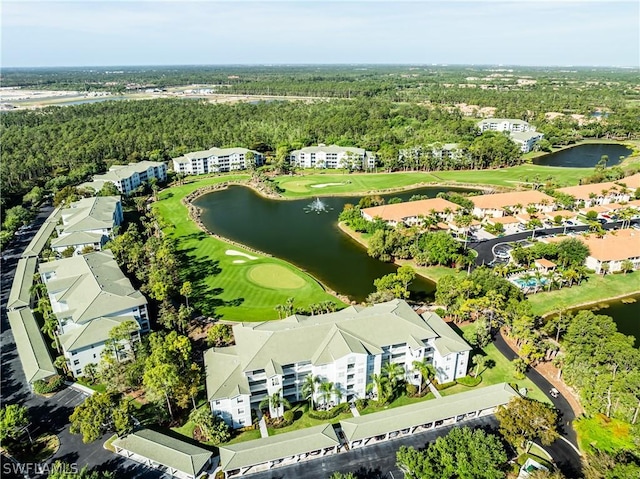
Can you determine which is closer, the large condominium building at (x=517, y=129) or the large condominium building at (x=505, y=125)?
the large condominium building at (x=517, y=129)

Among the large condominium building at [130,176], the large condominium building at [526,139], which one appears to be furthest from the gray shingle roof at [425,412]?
the large condominium building at [526,139]

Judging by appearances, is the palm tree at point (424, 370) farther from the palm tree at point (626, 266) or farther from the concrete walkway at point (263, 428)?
the palm tree at point (626, 266)

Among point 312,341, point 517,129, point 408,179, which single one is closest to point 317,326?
point 312,341

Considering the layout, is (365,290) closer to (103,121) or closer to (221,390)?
(221,390)

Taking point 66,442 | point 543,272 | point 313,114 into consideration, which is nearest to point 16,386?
point 66,442

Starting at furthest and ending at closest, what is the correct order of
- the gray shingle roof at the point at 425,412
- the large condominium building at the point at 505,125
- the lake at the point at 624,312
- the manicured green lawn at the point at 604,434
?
the large condominium building at the point at 505,125, the lake at the point at 624,312, the gray shingle roof at the point at 425,412, the manicured green lawn at the point at 604,434

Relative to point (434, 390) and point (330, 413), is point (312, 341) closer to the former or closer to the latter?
point (330, 413)
